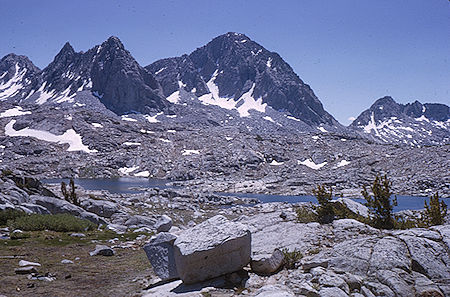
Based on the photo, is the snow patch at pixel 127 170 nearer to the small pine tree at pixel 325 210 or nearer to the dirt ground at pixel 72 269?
the dirt ground at pixel 72 269

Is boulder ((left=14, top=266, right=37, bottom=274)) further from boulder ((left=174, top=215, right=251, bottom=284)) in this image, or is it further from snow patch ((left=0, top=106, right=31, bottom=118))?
snow patch ((left=0, top=106, right=31, bottom=118))

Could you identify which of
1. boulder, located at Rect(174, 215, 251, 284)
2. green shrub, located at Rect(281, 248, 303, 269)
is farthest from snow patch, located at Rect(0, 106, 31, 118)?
green shrub, located at Rect(281, 248, 303, 269)

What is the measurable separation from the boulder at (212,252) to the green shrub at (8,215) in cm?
1607

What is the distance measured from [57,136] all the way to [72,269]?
17603 cm

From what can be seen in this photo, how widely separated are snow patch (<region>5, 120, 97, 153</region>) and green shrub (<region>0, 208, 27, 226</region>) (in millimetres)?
146607

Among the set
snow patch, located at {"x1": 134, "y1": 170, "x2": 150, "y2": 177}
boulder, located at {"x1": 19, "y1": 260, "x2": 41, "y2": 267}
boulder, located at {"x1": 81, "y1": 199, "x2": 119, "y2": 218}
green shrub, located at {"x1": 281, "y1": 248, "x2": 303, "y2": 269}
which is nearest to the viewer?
green shrub, located at {"x1": 281, "y1": 248, "x2": 303, "y2": 269}

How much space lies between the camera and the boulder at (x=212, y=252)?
906cm

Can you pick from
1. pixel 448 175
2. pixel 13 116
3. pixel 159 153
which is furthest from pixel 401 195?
pixel 13 116

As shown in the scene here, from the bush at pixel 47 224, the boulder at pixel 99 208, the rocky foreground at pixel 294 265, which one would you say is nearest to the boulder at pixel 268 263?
the rocky foreground at pixel 294 265

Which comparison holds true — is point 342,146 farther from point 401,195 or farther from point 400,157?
point 401,195

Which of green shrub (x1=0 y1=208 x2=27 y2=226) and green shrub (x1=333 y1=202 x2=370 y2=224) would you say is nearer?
green shrub (x1=333 y1=202 x2=370 y2=224)

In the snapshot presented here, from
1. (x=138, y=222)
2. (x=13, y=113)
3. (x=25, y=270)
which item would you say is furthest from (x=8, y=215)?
(x=13, y=113)

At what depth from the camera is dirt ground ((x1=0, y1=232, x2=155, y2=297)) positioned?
946cm

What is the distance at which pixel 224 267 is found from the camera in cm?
938
